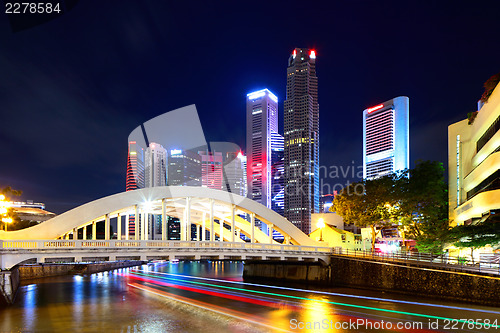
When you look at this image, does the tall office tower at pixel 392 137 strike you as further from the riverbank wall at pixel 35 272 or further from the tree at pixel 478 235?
the tree at pixel 478 235

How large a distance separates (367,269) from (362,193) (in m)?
11.6

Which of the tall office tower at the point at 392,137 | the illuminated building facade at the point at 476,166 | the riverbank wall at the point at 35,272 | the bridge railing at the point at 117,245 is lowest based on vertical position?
the riverbank wall at the point at 35,272

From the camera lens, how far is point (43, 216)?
289 feet

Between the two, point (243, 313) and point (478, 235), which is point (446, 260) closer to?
point (478, 235)

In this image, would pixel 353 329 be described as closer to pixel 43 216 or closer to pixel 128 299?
pixel 128 299

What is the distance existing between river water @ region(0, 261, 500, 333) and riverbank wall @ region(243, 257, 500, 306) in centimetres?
104

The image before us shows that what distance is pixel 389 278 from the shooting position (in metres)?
32.5

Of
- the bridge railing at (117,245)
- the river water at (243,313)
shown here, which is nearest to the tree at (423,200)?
the river water at (243,313)

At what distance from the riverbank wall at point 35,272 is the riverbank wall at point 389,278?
93.2ft

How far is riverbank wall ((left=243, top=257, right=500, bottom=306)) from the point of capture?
24.6m

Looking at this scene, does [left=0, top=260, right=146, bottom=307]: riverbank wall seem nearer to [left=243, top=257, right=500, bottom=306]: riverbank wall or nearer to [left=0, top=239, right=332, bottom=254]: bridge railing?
[left=0, top=239, right=332, bottom=254]: bridge railing

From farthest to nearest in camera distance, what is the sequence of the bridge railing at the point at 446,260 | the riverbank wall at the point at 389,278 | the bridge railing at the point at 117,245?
the bridge railing at the point at 446,260 < the riverbank wall at the point at 389,278 < the bridge railing at the point at 117,245

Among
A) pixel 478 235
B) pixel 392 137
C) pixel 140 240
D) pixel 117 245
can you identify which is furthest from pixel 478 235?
pixel 392 137

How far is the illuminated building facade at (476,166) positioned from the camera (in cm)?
3181
